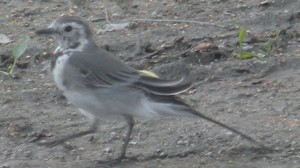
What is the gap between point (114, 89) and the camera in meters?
6.64

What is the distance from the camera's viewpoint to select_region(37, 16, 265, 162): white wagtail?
654 cm

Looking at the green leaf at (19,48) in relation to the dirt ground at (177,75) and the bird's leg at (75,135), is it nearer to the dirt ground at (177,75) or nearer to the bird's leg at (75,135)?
the dirt ground at (177,75)

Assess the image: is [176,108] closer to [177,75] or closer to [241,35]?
[177,75]

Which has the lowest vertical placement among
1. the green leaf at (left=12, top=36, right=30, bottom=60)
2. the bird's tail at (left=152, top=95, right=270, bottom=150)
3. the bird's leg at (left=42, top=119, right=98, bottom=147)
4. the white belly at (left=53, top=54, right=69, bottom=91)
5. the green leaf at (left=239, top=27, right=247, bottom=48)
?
the bird's leg at (left=42, top=119, right=98, bottom=147)

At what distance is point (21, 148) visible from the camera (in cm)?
696

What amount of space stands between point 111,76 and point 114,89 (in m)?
0.08

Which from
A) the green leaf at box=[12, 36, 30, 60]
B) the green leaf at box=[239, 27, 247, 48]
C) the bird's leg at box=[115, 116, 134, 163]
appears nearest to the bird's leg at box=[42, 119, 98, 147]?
the bird's leg at box=[115, 116, 134, 163]

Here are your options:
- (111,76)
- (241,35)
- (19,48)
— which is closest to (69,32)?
(111,76)

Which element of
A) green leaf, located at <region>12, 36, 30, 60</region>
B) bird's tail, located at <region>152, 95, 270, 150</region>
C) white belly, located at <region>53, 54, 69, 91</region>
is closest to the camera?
bird's tail, located at <region>152, 95, 270, 150</region>

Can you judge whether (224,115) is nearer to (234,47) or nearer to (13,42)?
(234,47)

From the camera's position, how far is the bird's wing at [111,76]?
21.5ft

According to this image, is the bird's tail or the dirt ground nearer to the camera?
the bird's tail

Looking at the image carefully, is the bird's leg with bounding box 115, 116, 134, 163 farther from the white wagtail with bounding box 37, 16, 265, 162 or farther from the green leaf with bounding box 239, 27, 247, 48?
the green leaf with bounding box 239, 27, 247, 48

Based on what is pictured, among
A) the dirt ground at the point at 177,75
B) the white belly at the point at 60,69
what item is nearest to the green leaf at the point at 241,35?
the dirt ground at the point at 177,75
